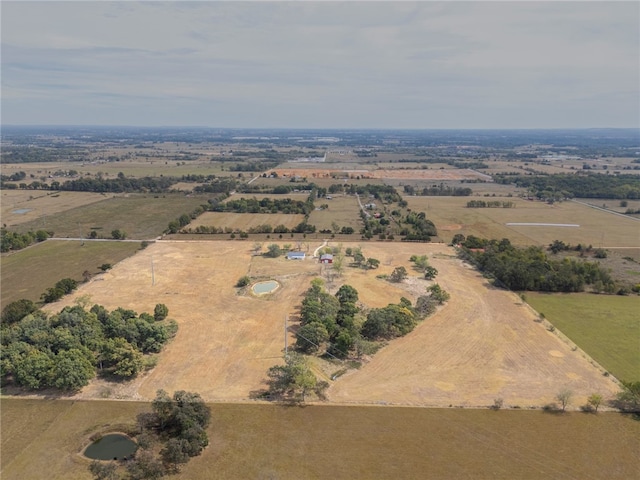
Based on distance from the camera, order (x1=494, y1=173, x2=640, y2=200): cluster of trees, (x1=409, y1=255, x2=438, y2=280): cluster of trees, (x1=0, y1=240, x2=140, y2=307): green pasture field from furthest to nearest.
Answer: (x1=494, y1=173, x2=640, y2=200): cluster of trees < (x1=409, y1=255, x2=438, y2=280): cluster of trees < (x1=0, y1=240, x2=140, y2=307): green pasture field

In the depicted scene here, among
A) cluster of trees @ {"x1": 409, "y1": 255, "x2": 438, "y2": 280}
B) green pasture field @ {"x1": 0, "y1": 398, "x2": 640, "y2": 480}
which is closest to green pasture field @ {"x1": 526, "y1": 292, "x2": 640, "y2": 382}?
green pasture field @ {"x1": 0, "y1": 398, "x2": 640, "y2": 480}

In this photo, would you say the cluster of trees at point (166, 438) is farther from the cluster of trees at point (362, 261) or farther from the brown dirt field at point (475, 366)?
the cluster of trees at point (362, 261)

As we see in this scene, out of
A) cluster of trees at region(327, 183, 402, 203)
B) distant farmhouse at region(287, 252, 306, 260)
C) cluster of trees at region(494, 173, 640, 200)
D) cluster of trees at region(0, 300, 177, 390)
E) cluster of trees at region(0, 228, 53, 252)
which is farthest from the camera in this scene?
cluster of trees at region(494, 173, 640, 200)

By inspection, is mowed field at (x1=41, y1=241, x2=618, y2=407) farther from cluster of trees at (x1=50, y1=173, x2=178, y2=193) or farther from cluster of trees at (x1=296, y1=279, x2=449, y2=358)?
cluster of trees at (x1=50, y1=173, x2=178, y2=193)

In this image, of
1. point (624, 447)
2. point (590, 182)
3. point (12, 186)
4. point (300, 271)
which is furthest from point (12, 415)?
point (590, 182)

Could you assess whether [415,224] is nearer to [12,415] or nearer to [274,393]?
[274,393]

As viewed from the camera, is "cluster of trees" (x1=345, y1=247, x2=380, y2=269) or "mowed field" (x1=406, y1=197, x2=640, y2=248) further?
"mowed field" (x1=406, y1=197, x2=640, y2=248)

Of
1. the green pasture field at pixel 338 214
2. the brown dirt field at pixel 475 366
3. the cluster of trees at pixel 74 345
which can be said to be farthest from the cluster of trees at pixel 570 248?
the cluster of trees at pixel 74 345
